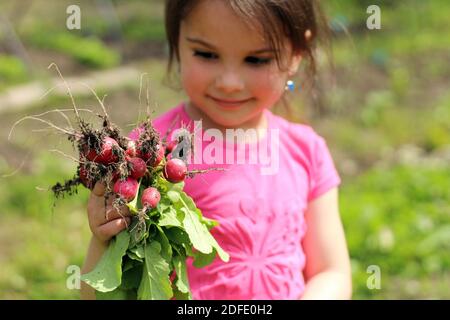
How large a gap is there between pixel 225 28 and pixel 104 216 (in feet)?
2.21

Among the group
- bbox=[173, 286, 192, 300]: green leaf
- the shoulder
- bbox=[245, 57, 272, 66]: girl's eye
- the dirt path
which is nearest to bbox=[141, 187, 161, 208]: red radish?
bbox=[173, 286, 192, 300]: green leaf

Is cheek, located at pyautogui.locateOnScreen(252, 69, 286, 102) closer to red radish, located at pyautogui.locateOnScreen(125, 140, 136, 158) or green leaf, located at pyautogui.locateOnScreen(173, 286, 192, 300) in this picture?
red radish, located at pyautogui.locateOnScreen(125, 140, 136, 158)

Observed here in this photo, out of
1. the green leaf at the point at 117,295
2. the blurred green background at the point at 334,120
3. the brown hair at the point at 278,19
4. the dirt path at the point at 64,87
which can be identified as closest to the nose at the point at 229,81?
the brown hair at the point at 278,19

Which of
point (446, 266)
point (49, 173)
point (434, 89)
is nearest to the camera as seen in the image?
point (446, 266)

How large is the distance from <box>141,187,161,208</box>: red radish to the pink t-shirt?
38 cm

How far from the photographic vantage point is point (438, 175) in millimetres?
4711

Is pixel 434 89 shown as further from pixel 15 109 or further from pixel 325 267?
pixel 325 267

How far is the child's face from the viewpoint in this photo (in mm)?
2191

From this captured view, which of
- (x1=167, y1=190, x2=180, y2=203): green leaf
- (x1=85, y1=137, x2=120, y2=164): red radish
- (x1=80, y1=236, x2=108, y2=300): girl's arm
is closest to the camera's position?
(x1=85, y1=137, x2=120, y2=164): red radish

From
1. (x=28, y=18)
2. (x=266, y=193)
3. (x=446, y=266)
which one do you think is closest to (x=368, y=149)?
(x=446, y=266)

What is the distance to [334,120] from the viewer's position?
5707 millimetres

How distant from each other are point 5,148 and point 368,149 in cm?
249

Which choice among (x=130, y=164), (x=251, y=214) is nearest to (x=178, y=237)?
(x=130, y=164)
